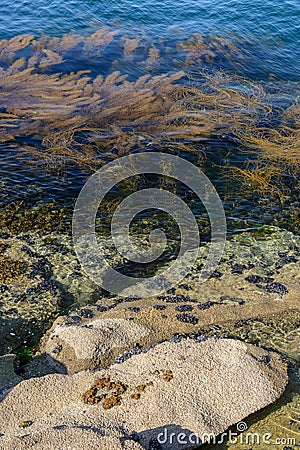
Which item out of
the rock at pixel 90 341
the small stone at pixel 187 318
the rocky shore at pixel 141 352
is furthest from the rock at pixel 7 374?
the small stone at pixel 187 318

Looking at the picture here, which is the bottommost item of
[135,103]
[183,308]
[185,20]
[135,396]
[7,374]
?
[7,374]

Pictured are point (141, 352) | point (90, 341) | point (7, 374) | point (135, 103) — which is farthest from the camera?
point (135, 103)

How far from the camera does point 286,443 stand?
5926 millimetres

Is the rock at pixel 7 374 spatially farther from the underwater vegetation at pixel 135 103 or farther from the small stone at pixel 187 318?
the underwater vegetation at pixel 135 103

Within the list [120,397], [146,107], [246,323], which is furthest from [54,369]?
[146,107]

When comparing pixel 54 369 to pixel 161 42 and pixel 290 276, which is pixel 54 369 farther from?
pixel 161 42

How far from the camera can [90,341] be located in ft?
23.2

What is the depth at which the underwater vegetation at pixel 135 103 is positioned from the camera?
13281mm

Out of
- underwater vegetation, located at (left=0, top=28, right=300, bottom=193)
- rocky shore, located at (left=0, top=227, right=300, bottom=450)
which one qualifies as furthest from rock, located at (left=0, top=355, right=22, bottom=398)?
underwater vegetation, located at (left=0, top=28, right=300, bottom=193)

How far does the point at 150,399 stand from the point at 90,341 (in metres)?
1.48

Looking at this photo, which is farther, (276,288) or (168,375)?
(276,288)

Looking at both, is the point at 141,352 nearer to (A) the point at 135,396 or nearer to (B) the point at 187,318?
(A) the point at 135,396

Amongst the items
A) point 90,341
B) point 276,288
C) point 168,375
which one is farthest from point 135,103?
point 168,375

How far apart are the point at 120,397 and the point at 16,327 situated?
8.19ft
